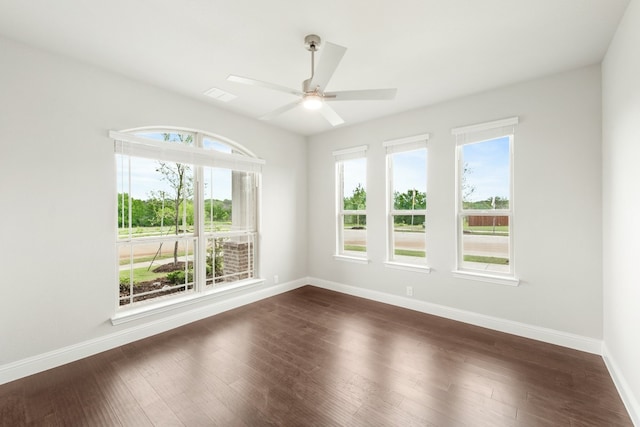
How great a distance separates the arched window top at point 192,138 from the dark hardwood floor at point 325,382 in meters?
2.39

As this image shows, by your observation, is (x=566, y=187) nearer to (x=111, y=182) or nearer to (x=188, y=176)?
(x=188, y=176)

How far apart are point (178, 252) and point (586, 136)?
485cm

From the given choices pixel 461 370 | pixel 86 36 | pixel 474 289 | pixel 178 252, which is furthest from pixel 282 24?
pixel 474 289

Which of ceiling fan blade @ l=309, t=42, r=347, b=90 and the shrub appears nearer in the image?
ceiling fan blade @ l=309, t=42, r=347, b=90

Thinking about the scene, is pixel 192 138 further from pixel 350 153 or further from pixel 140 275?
pixel 350 153

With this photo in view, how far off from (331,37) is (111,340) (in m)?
3.73

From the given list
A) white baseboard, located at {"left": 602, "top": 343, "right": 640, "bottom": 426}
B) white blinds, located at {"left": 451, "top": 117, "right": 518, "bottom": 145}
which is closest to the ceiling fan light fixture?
white blinds, located at {"left": 451, "top": 117, "right": 518, "bottom": 145}

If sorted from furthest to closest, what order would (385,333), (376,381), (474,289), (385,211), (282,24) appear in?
(385,211), (474,289), (385,333), (376,381), (282,24)

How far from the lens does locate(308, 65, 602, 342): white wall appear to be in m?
2.81

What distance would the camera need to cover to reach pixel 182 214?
3662 mm

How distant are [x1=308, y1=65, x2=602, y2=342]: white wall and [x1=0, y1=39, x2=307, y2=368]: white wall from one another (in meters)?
3.70

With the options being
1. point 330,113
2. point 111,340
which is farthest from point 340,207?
point 111,340

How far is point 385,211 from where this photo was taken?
4.39 metres

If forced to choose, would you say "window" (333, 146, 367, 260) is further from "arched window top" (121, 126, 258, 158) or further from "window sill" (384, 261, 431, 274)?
"arched window top" (121, 126, 258, 158)
